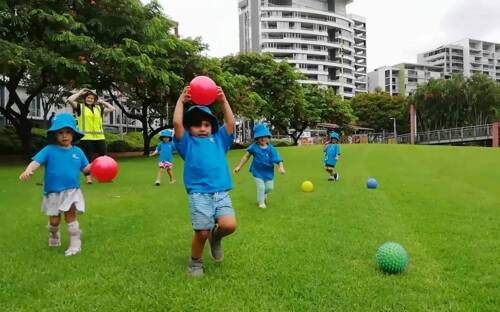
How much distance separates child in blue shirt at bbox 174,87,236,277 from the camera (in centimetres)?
478

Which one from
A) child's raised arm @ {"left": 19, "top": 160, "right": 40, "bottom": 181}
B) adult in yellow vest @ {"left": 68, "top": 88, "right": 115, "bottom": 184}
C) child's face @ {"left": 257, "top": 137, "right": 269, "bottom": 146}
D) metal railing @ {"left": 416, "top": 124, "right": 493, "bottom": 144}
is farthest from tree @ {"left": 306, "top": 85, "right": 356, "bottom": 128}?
child's raised arm @ {"left": 19, "top": 160, "right": 40, "bottom": 181}

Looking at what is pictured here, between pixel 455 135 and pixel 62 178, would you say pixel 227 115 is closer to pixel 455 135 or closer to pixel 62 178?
pixel 62 178

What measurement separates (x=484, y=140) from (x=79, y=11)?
4021cm

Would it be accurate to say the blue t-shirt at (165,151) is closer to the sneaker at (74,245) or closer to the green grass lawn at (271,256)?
the green grass lawn at (271,256)

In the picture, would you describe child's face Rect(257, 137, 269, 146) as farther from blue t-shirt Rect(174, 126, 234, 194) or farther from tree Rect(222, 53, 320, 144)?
tree Rect(222, 53, 320, 144)

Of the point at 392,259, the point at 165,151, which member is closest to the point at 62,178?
the point at 392,259

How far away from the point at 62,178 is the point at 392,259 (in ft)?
12.1

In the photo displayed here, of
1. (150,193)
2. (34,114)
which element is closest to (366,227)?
(150,193)

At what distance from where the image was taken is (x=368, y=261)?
5.23m

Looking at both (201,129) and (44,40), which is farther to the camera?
(44,40)

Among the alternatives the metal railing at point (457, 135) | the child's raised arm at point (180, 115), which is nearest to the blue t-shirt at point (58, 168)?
the child's raised arm at point (180, 115)

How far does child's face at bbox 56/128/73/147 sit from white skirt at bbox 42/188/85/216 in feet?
1.87

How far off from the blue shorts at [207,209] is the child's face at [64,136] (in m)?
2.01

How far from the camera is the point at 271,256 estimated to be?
5.40 meters
